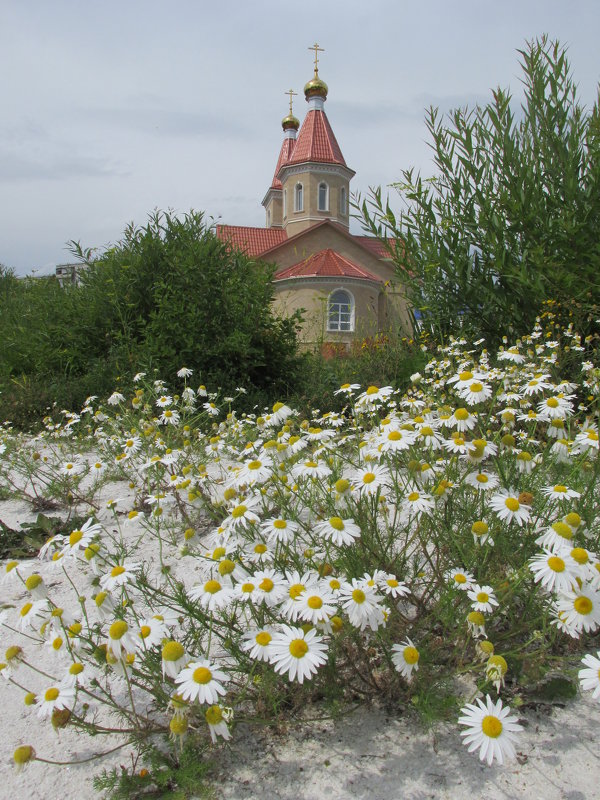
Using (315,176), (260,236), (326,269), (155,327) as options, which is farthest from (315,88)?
(155,327)

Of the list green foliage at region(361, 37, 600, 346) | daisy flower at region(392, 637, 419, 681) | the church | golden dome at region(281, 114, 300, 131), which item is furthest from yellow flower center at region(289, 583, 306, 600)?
golden dome at region(281, 114, 300, 131)

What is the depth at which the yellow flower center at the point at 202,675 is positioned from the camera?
4.65ft

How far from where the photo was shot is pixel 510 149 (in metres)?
5.54

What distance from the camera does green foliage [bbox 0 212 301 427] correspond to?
665 cm

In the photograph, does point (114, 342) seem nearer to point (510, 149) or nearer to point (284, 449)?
point (510, 149)

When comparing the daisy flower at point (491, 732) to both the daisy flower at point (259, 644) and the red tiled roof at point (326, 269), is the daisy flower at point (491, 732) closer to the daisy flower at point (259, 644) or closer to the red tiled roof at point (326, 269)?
the daisy flower at point (259, 644)

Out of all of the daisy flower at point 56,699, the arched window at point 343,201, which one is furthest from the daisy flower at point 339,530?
the arched window at point 343,201

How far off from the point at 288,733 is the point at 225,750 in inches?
8.2

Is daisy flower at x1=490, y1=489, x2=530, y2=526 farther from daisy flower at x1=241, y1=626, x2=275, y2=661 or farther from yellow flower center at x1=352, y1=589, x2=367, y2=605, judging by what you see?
daisy flower at x1=241, y1=626, x2=275, y2=661

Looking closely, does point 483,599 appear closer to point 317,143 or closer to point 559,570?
point 559,570

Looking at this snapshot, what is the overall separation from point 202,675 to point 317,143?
28.4 metres

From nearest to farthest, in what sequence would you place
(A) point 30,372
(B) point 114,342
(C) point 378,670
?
(C) point 378,670
(B) point 114,342
(A) point 30,372

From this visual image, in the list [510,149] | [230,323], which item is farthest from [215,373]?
[510,149]

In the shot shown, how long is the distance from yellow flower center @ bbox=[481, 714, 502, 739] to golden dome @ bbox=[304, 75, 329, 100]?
30.6 m
